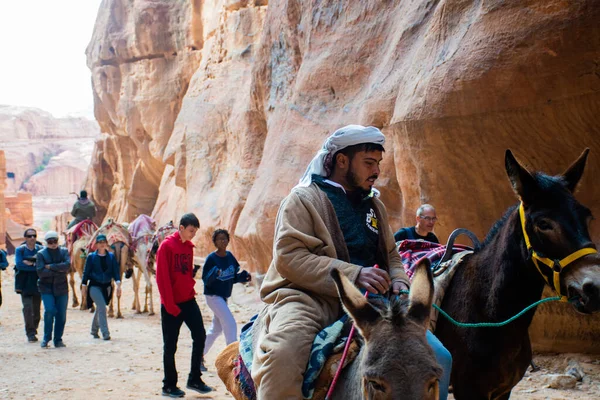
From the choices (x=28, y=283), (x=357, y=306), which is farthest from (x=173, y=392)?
(x=28, y=283)

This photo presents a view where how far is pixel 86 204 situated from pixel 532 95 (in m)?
15.6

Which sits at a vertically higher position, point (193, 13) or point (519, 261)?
point (193, 13)

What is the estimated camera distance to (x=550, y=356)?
26.1ft

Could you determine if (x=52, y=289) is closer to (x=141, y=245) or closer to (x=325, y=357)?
(x=141, y=245)

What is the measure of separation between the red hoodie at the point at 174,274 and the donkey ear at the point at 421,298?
5004mm

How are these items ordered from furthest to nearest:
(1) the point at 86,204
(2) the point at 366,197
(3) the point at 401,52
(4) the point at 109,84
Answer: (4) the point at 109,84 < (1) the point at 86,204 < (3) the point at 401,52 < (2) the point at 366,197

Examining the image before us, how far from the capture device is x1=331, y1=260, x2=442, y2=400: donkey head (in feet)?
7.95

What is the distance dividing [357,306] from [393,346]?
0.21m

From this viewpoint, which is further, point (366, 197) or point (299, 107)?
point (299, 107)

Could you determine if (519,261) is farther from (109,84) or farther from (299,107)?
(109,84)

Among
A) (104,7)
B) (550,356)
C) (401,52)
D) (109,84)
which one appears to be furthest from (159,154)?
(550,356)

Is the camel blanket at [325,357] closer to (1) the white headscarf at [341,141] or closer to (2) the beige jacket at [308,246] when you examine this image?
(2) the beige jacket at [308,246]

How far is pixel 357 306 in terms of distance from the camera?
2.59 metres

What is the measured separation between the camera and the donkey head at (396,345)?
2422 millimetres
